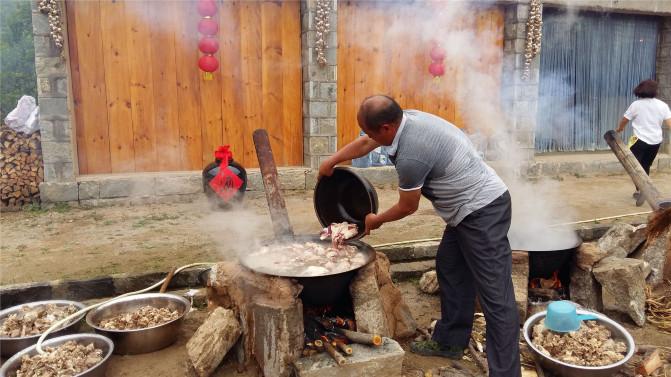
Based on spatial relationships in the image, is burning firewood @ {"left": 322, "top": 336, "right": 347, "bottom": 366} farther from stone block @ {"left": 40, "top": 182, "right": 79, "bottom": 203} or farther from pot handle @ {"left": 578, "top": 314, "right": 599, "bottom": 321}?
stone block @ {"left": 40, "top": 182, "right": 79, "bottom": 203}

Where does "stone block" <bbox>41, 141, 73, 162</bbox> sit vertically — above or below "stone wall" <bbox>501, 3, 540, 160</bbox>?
below

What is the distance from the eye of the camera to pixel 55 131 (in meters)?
7.05

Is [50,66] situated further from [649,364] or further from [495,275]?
[649,364]

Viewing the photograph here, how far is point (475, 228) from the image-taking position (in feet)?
10.5

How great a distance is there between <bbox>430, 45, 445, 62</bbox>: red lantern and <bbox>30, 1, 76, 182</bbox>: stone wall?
5.76 metres

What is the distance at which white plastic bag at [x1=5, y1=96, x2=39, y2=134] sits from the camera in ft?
23.2

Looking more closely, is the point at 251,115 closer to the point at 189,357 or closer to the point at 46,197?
the point at 46,197

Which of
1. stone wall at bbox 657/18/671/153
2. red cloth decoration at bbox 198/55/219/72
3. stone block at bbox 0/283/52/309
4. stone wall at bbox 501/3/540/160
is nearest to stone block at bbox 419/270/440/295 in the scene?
stone block at bbox 0/283/52/309

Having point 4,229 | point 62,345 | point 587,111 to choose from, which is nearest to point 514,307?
point 62,345

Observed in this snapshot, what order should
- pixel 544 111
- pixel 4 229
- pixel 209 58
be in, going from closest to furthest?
pixel 4 229, pixel 209 58, pixel 544 111

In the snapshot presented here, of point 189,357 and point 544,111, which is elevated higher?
point 544,111

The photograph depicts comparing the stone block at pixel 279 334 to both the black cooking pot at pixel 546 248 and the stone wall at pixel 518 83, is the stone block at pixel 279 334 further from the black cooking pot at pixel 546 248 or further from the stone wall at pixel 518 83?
the stone wall at pixel 518 83

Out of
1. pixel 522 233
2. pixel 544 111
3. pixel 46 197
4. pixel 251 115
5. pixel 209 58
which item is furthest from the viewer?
pixel 544 111

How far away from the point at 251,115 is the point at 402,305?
5.06 meters
